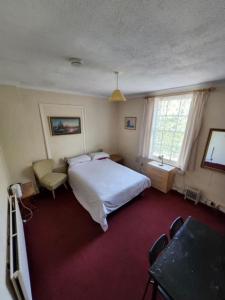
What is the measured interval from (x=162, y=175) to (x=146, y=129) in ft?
4.33

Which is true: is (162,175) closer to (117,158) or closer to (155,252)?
(117,158)

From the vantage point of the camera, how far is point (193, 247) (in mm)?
1219

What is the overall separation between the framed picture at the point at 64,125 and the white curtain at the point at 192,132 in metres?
2.79

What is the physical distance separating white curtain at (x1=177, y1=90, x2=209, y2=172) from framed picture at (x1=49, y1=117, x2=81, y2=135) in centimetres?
279

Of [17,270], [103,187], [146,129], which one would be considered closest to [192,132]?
[146,129]

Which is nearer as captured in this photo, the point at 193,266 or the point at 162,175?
the point at 193,266

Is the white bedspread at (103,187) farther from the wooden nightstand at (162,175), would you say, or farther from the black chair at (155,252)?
the black chair at (155,252)

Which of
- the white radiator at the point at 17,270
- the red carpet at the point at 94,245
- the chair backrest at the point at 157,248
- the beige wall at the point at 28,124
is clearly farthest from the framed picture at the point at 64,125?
the chair backrest at the point at 157,248

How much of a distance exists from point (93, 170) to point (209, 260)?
2.49m

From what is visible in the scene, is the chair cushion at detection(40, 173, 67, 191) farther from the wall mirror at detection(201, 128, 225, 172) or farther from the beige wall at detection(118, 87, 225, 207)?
the wall mirror at detection(201, 128, 225, 172)

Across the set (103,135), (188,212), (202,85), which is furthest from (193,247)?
(103,135)

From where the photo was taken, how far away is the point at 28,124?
9.33 feet

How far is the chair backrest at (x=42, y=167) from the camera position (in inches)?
116

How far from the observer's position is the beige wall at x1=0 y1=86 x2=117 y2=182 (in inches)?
101
